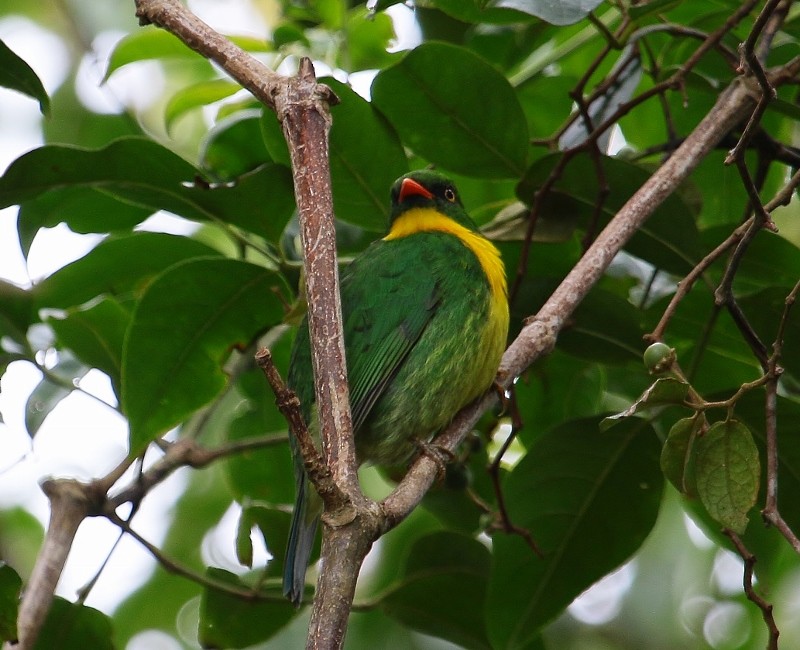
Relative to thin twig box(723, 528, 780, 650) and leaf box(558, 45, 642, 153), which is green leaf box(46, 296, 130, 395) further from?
thin twig box(723, 528, 780, 650)

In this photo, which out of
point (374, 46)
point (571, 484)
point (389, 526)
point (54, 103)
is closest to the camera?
point (389, 526)

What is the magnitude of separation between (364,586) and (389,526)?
9.80 feet

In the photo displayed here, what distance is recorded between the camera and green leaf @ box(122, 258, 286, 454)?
2.76 meters

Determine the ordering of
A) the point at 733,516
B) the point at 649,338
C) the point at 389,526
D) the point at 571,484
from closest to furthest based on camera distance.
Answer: the point at 389,526 → the point at 733,516 → the point at 649,338 → the point at 571,484

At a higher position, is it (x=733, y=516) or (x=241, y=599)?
(x=733, y=516)

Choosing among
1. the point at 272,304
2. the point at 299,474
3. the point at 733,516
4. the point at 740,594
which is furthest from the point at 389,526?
the point at 740,594

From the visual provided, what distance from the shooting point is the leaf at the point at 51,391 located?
9.29ft

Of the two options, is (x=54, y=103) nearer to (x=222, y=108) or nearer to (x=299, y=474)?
(x=222, y=108)

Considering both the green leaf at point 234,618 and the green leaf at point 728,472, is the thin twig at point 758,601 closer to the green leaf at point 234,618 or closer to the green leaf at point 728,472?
the green leaf at point 728,472

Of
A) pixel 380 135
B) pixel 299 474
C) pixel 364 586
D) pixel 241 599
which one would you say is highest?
pixel 380 135

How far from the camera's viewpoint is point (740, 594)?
15.4 ft

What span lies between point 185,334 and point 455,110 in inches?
38.5

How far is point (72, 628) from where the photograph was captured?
2.75 meters

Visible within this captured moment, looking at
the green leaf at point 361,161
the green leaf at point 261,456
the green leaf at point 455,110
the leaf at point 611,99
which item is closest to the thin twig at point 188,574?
the green leaf at point 261,456
